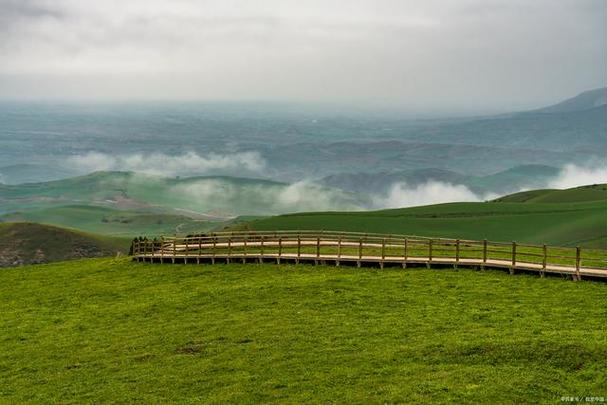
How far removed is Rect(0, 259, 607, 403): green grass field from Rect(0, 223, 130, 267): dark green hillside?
128240mm

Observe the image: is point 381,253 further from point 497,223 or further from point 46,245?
point 46,245

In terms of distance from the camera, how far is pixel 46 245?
566 feet

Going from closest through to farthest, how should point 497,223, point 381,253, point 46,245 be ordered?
point 381,253, point 497,223, point 46,245

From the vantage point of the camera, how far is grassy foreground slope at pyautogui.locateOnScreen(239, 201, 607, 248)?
118 metres

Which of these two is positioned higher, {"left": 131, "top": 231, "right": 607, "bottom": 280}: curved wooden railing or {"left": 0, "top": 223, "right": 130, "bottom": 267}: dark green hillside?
{"left": 131, "top": 231, "right": 607, "bottom": 280}: curved wooden railing

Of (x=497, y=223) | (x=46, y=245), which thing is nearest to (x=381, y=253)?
(x=497, y=223)

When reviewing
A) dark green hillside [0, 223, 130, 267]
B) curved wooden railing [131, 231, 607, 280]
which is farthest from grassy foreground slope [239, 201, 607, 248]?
curved wooden railing [131, 231, 607, 280]

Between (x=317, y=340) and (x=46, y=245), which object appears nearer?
(x=317, y=340)

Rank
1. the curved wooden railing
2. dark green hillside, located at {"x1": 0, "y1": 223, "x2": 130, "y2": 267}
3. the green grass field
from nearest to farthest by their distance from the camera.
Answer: the green grass field
the curved wooden railing
dark green hillside, located at {"x1": 0, "y1": 223, "x2": 130, "y2": 267}

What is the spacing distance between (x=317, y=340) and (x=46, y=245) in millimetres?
156272

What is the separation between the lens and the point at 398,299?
34625 mm

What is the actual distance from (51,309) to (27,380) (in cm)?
1271

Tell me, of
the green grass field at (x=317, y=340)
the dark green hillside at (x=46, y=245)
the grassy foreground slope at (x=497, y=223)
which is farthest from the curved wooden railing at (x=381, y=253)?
the dark green hillside at (x=46, y=245)

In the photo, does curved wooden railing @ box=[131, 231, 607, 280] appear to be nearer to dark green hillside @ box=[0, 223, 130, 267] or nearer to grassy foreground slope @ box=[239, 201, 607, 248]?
grassy foreground slope @ box=[239, 201, 607, 248]
